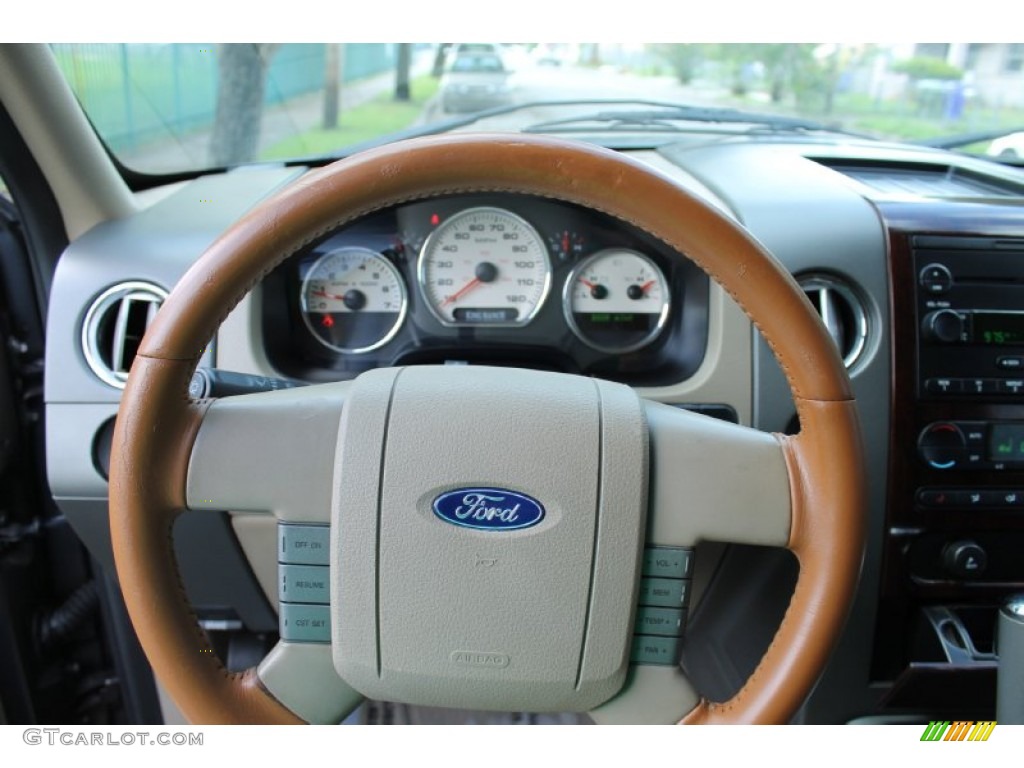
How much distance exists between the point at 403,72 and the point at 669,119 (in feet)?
2.05

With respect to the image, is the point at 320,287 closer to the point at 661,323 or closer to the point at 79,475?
the point at 79,475

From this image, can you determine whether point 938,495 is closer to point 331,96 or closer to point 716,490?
point 716,490

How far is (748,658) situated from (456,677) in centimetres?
77

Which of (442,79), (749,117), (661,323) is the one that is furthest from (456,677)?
(749,117)

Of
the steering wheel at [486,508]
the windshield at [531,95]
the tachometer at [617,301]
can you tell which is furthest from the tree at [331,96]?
the steering wheel at [486,508]

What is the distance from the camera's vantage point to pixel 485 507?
92cm

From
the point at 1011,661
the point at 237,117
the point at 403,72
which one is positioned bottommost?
the point at 1011,661

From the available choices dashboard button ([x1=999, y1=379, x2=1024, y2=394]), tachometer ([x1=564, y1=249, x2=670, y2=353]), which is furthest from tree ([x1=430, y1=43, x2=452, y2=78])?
dashboard button ([x1=999, y1=379, x2=1024, y2=394])

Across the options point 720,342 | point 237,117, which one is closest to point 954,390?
point 720,342

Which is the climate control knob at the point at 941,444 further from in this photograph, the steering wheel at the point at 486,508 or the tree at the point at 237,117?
the tree at the point at 237,117

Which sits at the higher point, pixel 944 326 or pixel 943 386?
pixel 944 326

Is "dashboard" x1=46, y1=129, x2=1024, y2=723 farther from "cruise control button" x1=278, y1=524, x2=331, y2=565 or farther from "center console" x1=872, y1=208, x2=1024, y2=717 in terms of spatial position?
"cruise control button" x1=278, y1=524, x2=331, y2=565

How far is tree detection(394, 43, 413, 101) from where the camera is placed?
65.4 inches

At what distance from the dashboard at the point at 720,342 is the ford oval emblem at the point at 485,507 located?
19.3 inches
